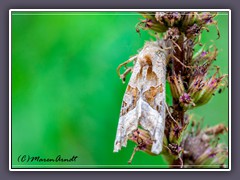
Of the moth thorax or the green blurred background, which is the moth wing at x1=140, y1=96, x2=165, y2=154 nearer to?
the moth thorax

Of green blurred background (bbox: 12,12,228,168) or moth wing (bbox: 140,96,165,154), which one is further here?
green blurred background (bbox: 12,12,228,168)

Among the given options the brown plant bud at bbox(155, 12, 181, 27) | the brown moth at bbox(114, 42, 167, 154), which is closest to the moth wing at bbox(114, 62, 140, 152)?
the brown moth at bbox(114, 42, 167, 154)

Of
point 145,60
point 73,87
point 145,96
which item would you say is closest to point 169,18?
point 145,60

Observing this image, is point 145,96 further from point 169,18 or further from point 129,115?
point 169,18

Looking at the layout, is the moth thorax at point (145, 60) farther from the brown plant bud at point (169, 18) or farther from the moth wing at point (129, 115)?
the brown plant bud at point (169, 18)
